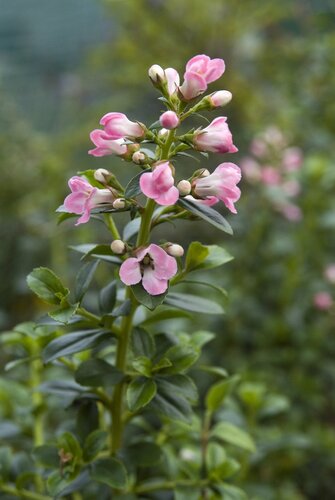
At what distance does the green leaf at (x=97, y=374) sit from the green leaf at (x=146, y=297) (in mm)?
141

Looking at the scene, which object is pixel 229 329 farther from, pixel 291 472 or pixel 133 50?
pixel 133 50

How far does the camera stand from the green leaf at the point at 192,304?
0.67 metres

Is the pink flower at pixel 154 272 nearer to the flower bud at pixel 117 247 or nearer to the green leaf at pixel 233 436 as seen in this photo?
the flower bud at pixel 117 247

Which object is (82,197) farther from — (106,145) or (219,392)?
(219,392)

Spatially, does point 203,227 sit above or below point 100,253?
below

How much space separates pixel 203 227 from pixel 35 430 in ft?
5.25

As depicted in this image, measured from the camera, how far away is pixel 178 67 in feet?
9.56

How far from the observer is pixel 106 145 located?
1.94 feet

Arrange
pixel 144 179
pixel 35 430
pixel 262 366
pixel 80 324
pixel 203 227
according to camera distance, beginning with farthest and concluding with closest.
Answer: pixel 203 227, pixel 262 366, pixel 35 430, pixel 80 324, pixel 144 179

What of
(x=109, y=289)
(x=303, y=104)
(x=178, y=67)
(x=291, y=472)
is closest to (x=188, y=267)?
(x=109, y=289)

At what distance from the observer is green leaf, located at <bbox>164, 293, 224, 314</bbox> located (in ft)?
2.19

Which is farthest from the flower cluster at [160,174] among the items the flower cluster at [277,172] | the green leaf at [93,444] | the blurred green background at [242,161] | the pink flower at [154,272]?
the flower cluster at [277,172]

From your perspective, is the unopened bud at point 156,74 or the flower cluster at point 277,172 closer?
the unopened bud at point 156,74

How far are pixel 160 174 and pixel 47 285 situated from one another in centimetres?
19
